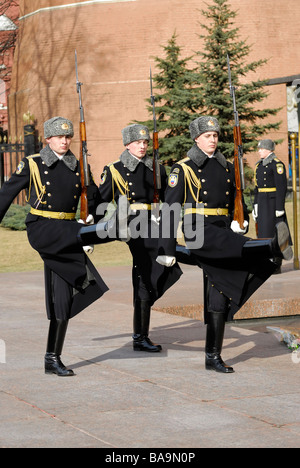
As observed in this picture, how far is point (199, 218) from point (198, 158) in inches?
18.5

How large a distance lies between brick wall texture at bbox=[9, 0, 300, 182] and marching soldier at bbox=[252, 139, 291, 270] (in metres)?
13.9

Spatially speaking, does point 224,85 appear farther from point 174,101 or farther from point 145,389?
point 145,389

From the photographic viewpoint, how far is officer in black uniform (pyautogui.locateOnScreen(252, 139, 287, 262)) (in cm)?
1302

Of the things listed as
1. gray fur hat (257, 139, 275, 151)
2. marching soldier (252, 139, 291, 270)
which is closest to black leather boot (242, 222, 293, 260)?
marching soldier (252, 139, 291, 270)

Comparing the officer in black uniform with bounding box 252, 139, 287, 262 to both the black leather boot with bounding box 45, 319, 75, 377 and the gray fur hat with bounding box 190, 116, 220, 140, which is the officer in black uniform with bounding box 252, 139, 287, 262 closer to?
the gray fur hat with bounding box 190, 116, 220, 140

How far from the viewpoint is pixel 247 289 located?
22.7ft

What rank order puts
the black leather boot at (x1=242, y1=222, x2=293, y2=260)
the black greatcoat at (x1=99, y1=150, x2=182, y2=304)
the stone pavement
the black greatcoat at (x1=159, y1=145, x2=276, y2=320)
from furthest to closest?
the black greatcoat at (x1=99, y1=150, x2=182, y2=304)
the black greatcoat at (x1=159, y1=145, x2=276, y2=320)
the black leather boot at (x1=242, y1=222, x2=293, y2=260)
the stone pavement

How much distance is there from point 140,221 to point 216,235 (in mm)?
1051

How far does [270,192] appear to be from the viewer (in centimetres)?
1318

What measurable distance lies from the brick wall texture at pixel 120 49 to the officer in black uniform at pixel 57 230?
2045 cm

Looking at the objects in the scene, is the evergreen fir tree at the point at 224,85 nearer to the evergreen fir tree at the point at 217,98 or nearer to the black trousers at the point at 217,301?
the evergreen fir tree at the point at 217,98

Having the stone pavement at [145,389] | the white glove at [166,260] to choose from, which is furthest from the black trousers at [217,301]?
the stone pavement at [145,389]

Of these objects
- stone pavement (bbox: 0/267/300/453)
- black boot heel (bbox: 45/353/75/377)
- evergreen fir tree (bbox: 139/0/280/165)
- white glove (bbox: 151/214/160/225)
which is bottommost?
stone pavement (bbox: 0/267/300/453)

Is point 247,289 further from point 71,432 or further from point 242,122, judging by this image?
point 242,122
